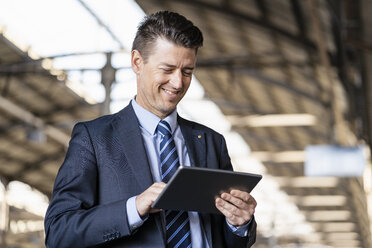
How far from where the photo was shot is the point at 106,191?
195 centimetres

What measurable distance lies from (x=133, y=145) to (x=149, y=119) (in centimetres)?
13

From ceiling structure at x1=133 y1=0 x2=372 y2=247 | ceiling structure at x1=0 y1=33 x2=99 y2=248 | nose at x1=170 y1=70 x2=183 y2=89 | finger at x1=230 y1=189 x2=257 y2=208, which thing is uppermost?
ceiling structure at x1=0 y1=33 x2=99 y2=248

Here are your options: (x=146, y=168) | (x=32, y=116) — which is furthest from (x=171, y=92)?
(x=32, y=116)

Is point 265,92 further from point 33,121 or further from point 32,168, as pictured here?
point 32,168

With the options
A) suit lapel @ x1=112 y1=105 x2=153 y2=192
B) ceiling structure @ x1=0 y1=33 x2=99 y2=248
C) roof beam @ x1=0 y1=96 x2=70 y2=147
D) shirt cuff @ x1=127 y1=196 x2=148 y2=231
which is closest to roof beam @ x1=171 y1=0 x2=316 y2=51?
ceiling structure @ x1=0 y1=33 x2=99 y2=248

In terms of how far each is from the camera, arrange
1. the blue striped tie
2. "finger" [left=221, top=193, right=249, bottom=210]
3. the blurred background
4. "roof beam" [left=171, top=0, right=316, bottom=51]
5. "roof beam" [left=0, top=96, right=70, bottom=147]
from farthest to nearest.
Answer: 1. "roof beam" [left=0, top=96, right=70, bottom=147]
2. "roof beam" [left=171, top=0, right=316, bottom=51]
3. the blurred background
4. the blue striped tie
5. "finger" [left=221, top=193, right=249, bottom=210]

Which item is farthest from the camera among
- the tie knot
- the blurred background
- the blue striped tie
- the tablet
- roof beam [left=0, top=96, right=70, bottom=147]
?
roof beam [left=0, top=96, right=70, bottom=147]

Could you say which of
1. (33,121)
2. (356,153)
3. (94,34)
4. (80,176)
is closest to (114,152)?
(80,176)

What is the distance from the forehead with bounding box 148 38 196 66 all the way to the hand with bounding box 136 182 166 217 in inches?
15.5

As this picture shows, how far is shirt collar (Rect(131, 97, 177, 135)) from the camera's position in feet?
6.86

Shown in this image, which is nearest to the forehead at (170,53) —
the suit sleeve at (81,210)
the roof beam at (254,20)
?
the suit sleeve at (81,210)

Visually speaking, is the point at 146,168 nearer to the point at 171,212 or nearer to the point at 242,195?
the point at 171,212

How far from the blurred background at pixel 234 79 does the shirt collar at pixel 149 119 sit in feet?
21.1

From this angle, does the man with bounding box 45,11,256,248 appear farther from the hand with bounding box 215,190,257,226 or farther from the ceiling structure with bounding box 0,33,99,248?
the ceiling structure with bounding box 0,33,99,248
